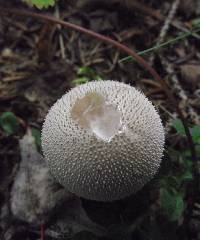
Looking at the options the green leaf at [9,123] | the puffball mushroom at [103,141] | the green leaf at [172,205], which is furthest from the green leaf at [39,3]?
the green leaf at [172,205]

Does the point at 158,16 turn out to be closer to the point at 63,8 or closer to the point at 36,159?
the point at 63,8

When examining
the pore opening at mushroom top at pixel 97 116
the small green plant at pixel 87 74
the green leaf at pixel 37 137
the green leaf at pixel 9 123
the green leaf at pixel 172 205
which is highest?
the pore opening at mushroom top at pixel 97 116

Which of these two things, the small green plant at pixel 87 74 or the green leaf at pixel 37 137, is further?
the small green plant at pixel 87 74

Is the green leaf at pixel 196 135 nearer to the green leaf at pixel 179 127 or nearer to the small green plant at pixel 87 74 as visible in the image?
the green leaf at pixel 179 127

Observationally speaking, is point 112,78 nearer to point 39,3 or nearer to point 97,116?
point 39,3

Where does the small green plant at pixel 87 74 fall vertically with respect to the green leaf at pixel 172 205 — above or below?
above

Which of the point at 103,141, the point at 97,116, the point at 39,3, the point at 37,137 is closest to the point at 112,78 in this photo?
the point at 37,137

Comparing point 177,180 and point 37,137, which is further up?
point 177,180
